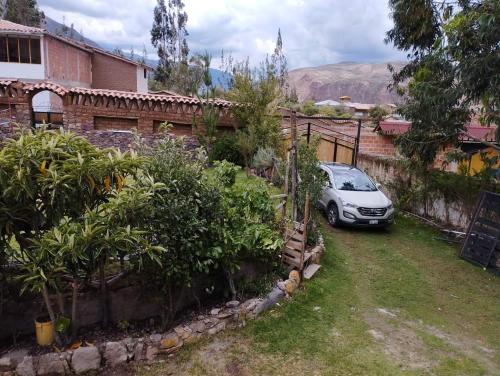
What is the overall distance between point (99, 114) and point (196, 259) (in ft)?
55.4

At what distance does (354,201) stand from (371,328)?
512cm

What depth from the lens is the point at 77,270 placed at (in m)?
4.88

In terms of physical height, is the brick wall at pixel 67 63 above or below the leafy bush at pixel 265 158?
above

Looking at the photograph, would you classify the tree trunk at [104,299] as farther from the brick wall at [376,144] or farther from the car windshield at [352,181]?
the brick wall at [376,144]

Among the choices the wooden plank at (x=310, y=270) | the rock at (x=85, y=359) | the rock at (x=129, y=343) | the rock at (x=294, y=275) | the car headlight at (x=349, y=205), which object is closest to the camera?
the rock at (x=85, y=359)

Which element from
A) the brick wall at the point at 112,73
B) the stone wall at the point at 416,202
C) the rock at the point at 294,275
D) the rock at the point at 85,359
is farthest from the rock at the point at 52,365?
the brick wall at the point at 112,73

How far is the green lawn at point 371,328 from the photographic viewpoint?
5.29 meters

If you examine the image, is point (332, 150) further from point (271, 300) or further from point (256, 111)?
point (271, 300)

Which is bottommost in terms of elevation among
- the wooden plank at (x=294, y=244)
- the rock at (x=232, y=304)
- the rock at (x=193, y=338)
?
the rock at (x=193, y=338)

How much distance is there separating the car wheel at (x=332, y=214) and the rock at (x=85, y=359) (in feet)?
25.4

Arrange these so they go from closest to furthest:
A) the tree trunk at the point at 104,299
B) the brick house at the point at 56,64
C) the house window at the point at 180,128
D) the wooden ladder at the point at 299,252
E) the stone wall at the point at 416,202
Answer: the tree trunk at the point at 104,299 → the wooden ladder at the point at 299,252 → the stone wall at the point at 416,202 → the house window at the point at 180,128 → the brick house at the point at 56,64

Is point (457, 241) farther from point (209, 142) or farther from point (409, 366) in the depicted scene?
point (209, 142)

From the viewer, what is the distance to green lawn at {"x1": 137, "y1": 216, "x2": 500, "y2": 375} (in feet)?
17.3

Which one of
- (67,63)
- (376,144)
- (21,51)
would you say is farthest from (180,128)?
(21,51)
